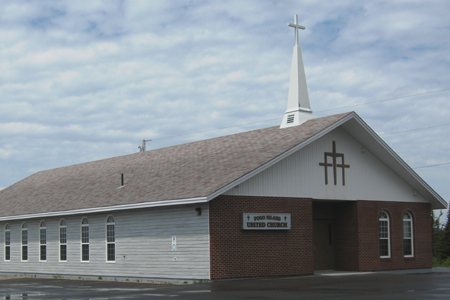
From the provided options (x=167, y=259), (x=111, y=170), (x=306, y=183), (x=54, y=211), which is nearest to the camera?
(x=167, y=259)

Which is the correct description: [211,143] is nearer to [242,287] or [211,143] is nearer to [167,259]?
[167,259]

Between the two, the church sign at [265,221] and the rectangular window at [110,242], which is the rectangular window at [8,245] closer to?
the rectangular window at [110,242]

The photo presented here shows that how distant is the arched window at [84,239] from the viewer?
1136 inches

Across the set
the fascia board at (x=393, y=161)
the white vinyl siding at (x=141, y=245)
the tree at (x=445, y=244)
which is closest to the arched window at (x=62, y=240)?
the white vinyl siding at (x=141, y=245)

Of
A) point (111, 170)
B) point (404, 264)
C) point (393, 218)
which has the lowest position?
point (404, 264)

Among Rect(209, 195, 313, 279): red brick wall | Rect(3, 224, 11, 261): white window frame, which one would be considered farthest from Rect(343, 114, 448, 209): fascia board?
Rect(3, 224, 11, 261): white window frame

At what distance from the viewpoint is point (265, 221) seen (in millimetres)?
24516

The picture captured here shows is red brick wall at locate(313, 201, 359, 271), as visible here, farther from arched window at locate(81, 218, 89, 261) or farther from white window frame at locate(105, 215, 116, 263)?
arched window at locate(81, 218, 89, 261)

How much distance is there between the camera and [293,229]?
2545 centimetres

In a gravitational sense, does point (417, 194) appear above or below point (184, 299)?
above

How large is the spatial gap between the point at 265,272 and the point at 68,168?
1945cm

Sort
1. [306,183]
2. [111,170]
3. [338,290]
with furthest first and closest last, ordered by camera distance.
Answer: [111,170]
[306,183]
[338,290]

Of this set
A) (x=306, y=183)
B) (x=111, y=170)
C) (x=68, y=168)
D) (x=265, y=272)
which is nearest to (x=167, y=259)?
(x=265, y=272)

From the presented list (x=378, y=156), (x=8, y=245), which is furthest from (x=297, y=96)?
(x=8, y=245)
